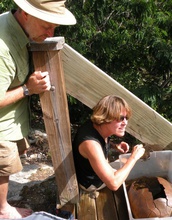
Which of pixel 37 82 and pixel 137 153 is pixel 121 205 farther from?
pixel 37 82

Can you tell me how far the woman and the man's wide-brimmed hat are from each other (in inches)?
26.4

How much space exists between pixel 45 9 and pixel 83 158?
115 cm

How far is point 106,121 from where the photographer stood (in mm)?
2469

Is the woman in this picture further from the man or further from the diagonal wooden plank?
the man

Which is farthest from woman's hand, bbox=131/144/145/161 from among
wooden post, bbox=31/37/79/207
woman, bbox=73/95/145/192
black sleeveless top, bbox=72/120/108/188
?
wooden post, bbox=31/37/79/207

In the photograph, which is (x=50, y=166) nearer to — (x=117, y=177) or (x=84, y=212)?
(x=84, y=212)

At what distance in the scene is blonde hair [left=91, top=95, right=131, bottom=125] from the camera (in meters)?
2.38

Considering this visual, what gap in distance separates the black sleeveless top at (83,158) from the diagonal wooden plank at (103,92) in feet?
0.69

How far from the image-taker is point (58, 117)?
7.59 feet

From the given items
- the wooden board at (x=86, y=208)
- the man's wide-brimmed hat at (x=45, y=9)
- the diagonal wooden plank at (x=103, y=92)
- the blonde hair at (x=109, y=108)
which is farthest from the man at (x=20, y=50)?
the wooden board at (x=86, y=208)

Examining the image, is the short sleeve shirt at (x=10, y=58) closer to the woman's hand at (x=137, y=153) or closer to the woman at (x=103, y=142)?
the woman at (x=103, y=142)

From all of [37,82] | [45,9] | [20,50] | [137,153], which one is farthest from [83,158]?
[45,9]

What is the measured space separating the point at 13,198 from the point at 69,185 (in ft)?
2.69

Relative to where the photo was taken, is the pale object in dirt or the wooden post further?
the pale object in dirt
